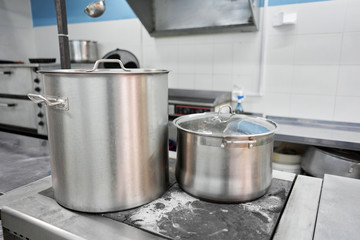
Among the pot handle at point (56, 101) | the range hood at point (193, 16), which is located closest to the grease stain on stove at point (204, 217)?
the pot handle at point (56, 101)

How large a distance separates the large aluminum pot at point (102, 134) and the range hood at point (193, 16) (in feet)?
6.72

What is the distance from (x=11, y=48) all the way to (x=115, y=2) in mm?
1981

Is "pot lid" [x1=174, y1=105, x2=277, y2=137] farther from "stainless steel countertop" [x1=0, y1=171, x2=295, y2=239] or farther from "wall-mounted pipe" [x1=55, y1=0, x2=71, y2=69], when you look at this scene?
"wall-mounted pipe" [x1=55, y1=0, x2=71, y2=69]

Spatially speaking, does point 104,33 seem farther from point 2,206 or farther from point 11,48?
point 2,206

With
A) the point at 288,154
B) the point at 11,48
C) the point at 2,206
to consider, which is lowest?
the point at 288,154

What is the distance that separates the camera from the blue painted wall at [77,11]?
3.21m

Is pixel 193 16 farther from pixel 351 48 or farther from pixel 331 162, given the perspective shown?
pixel 331 162

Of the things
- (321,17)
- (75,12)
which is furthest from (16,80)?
(321,17)

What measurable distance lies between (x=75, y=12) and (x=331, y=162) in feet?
12.0

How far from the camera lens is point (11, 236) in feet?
2.38


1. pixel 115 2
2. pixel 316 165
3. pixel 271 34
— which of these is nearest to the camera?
pixel 316 165

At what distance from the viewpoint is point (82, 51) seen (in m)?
3.22

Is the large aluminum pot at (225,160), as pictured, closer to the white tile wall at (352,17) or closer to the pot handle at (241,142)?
the pot handle at (241,142)

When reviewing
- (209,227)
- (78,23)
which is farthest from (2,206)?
(78,23)
